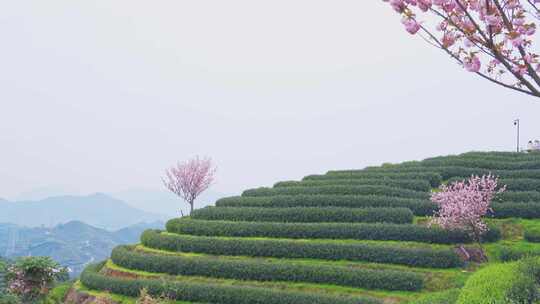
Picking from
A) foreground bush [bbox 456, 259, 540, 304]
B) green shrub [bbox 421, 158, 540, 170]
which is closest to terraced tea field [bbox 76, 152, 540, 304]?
green shrub [bbox 421, 158, 540, 170]

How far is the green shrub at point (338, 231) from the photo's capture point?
24.3 m

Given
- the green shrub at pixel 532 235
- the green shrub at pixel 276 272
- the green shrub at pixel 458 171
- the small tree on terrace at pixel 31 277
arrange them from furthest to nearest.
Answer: the green shrub at pixel 458 171
the green shrub at pixel 532 235
the small tree on terrace at pixel 31 277
the green shrub at pixel 276 272

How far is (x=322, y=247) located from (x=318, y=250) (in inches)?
8.7

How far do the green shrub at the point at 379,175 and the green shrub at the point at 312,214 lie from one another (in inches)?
243

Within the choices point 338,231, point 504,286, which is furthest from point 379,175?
point 504,286

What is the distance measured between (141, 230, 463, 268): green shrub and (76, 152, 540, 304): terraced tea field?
0.05 meters

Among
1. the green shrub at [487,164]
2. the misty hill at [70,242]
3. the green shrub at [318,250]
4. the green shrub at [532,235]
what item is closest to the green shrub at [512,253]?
the green shrub at [318,250]

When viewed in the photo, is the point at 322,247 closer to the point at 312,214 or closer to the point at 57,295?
the point at 312,214

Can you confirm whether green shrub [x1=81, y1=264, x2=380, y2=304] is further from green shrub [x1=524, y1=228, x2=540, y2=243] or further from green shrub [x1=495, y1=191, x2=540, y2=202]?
green shrub [x1=495, y1=191, x2=540, y2=202]

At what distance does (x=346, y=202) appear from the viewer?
2769cm

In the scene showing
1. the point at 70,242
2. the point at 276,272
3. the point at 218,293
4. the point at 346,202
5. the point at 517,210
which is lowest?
the point at 70,242

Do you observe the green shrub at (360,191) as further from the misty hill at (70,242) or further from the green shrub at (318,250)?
the misty hill at (70,242)

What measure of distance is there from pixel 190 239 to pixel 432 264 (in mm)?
11342

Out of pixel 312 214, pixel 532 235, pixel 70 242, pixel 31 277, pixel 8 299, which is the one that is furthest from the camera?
pixel 70 242
